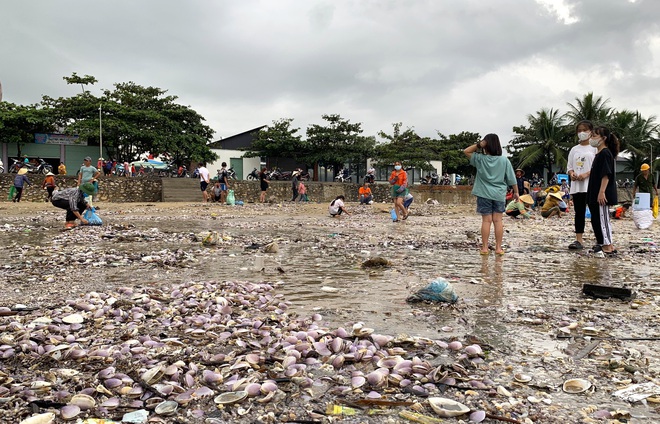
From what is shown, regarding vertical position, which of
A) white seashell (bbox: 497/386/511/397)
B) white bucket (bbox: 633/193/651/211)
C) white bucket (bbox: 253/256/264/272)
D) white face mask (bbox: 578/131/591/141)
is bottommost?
white bucket (bbox: 253/256/264/272)

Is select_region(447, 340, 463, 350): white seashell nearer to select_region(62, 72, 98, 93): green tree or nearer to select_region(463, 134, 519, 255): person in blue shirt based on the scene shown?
select_region(463, 134, 519, 255): person in blue shirt

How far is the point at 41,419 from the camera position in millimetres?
1888

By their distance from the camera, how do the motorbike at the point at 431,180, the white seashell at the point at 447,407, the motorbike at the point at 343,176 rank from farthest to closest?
the motorbike at the point at 431,180 → the motorbike at the point at 343,176 → the white seashell at the point at 447,407

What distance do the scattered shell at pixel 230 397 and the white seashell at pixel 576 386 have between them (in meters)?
1.49

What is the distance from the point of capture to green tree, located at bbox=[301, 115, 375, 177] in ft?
123

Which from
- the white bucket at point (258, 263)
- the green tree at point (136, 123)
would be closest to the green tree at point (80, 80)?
the green tree at point (136, 123)

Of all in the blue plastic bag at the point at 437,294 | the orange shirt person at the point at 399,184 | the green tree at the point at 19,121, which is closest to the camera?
the blue plastic bag at the point at 437,294

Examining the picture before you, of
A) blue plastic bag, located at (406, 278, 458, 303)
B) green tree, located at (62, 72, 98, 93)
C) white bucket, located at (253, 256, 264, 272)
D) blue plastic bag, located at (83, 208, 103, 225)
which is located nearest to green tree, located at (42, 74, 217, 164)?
green tree, located at (62, 72, 98, 93)

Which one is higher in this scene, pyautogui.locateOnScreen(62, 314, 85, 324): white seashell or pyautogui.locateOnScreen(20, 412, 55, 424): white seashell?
pyautogui.locateOnScreen(62, 314, 85, 324): white seashell

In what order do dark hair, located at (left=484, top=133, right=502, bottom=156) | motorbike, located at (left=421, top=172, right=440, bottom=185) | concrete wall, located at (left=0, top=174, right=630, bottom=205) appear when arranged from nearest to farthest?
dark hair, located at (left=484, top=133, right=502, bottom=156), concrete wall, located at (left=0, top=174, right=630, bottom=205), motorbike, located at (left=421, top=172, right=440, bottom=185)

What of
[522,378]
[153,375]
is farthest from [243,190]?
[522,378]

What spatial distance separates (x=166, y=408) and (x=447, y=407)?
47.5 inches

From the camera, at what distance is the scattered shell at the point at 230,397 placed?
6.87 feet

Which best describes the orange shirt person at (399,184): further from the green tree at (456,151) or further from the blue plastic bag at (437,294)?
the green tree at (456,151)
